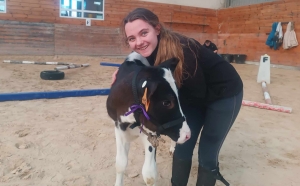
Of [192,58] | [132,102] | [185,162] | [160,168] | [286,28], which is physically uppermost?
[286,28]

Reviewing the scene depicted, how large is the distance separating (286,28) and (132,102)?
451 inches

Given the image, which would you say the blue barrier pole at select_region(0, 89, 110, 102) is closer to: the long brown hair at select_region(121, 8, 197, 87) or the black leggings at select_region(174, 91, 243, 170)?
the long brown hair at select_region(121, 8, 197, 87)

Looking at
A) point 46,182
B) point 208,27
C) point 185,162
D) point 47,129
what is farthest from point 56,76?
point 208,27

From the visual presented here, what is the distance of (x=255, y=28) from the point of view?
43.7 ft

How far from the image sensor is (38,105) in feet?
14.6

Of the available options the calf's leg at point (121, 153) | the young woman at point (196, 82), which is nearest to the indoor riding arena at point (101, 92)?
the calf's leg at point (121, 153)

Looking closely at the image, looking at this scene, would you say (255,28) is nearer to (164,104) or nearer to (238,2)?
(238,2)

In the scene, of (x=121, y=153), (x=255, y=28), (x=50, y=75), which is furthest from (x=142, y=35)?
(x=255, y=28)

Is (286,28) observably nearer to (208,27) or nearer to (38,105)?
(208,27)

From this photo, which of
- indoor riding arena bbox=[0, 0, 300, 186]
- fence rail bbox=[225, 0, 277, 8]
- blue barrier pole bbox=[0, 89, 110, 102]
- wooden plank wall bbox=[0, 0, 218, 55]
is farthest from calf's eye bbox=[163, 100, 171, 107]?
fence rail bbox=[225, 0, 277, 8]

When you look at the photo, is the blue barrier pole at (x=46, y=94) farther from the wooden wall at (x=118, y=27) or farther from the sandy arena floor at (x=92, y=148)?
the wooden wall at (x=118, y=27)

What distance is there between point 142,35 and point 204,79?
18.9 inches

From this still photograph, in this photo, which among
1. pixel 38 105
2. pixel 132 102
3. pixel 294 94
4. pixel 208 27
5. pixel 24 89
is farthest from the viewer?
pixel 208 27

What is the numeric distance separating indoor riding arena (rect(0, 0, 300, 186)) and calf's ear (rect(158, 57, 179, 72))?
0.77 metres
